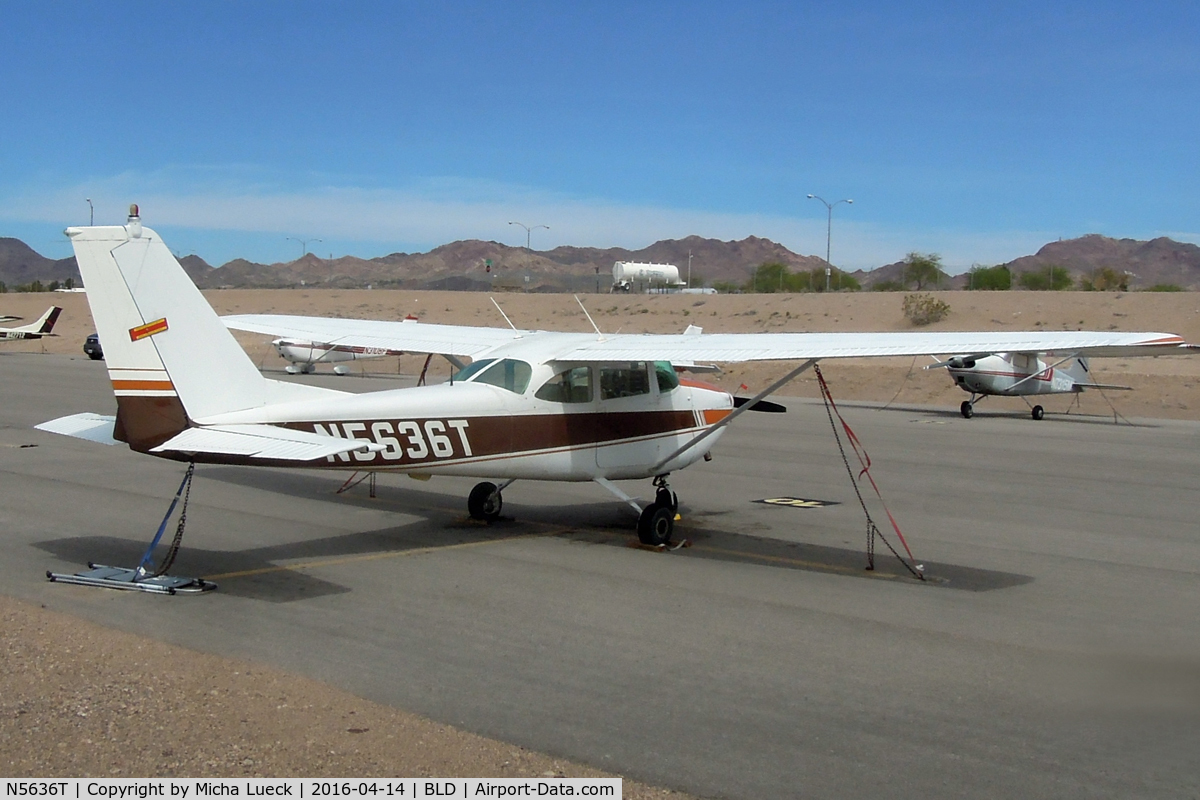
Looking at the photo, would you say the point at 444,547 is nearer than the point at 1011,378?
Yes

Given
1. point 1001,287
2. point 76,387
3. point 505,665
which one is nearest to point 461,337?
point 505,665

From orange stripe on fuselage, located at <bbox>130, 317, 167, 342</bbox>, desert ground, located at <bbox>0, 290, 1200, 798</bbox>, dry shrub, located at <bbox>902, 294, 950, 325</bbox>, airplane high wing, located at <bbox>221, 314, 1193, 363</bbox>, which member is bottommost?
desert ground, located at <bbox>0, 290, 1200, 798</bbox>

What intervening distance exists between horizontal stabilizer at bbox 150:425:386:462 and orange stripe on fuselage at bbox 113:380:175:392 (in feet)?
1.30

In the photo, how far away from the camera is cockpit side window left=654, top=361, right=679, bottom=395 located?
1195 cm

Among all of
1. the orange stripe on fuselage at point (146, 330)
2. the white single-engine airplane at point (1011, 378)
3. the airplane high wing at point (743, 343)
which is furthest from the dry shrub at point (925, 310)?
the orange stripe on fuselage at point (146, 330)

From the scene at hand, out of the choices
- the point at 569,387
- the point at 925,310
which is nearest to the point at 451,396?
the point at 569,387

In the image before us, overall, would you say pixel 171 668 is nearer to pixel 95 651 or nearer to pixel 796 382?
pixel 95 651

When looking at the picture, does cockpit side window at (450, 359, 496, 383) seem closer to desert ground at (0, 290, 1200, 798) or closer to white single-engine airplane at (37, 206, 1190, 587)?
white single-engine airplane at (37, 206, 1190, 587)

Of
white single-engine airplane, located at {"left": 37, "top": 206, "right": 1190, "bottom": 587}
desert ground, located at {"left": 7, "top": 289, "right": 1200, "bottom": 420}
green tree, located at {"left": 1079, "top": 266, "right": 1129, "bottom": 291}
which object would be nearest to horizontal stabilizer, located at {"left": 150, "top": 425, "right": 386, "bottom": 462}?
white single-engine airplane, located at {"left": 37, "top": 206, "right": 1190, "bottom": 587}

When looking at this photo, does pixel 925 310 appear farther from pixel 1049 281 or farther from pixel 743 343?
pixel 743 343

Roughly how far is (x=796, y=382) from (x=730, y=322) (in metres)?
25.0

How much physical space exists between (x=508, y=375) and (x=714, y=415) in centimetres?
277

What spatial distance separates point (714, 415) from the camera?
40.8ft

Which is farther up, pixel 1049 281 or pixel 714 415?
pixel 1049 281
